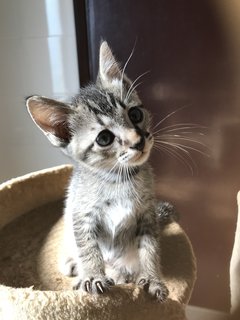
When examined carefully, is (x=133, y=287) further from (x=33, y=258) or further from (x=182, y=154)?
(x=182, y=154)

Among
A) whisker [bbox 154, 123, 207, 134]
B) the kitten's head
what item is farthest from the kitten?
whisker [bbox 154, 123, 207, 134]

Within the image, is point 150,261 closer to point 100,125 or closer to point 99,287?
point 99,287

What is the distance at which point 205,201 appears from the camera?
1843mm

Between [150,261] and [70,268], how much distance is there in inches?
10.2

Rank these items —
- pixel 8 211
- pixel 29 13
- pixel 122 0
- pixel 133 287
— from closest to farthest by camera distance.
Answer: pixel 133 287
pixel 8 211
pixel 122 0
pixel 29 13

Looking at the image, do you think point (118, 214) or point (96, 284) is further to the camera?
point (118, 214)

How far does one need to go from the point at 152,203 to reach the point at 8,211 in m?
0.54

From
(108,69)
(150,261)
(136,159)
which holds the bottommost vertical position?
(150,261)

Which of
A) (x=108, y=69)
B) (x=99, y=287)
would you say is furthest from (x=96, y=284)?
(x=108, y=69)

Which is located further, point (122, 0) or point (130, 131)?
point (122, 0)

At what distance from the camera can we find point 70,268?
1.28m

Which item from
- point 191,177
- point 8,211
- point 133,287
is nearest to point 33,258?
point 8,211

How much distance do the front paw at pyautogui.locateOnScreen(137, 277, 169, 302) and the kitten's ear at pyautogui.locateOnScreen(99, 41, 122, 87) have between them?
50cm

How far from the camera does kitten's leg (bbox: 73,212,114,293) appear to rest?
1.03 m
